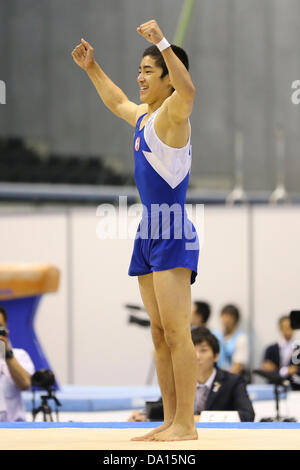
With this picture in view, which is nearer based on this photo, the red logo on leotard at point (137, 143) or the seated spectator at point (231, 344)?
the red logo on leotard at point (137, 143)

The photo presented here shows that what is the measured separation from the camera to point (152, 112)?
11.3 ft

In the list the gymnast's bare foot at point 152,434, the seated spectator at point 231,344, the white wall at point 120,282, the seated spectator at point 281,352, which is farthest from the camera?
the white wall at point 120,282

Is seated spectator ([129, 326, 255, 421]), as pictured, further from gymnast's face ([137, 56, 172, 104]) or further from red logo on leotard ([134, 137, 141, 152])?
gymnast's face ([137, 56, 172, 104])

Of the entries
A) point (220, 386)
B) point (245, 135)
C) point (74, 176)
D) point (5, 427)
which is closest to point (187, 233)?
point (5, 427)

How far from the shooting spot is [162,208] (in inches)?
129

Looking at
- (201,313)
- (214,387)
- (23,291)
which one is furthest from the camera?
(23,291)

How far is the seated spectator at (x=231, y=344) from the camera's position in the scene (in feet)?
24.2

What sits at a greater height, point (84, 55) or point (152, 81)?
point (84, 55)

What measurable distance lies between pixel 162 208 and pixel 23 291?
449 cm

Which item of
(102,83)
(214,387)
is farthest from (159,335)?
(214,387)

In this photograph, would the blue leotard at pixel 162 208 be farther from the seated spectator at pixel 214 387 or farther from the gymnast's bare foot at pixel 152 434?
the seated spectator at pixel 214 387

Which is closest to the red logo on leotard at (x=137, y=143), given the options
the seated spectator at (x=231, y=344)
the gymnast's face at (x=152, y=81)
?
the gymnast's face at (x=152, y=81)

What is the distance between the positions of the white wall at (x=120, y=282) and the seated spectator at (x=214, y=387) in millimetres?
4150

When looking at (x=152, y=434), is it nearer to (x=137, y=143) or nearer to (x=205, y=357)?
(x=137, y=143)
